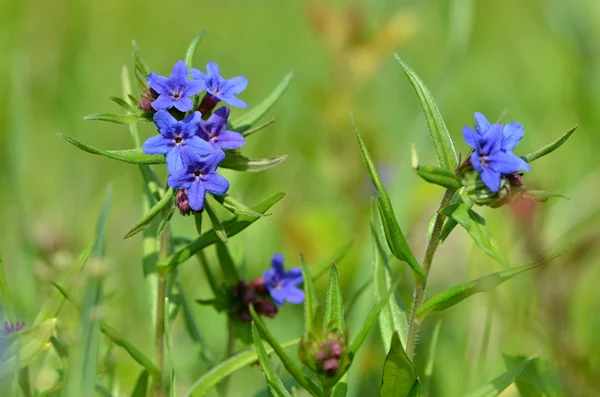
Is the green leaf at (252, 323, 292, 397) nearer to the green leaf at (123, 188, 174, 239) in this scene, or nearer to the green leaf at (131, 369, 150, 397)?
the green leaf at (123, 188, 174, 239)

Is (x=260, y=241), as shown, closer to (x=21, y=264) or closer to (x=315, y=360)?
(x=21, y=264)

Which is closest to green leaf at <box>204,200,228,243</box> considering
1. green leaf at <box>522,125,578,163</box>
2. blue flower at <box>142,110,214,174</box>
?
blue flower at <box>142,110,214,174</box>

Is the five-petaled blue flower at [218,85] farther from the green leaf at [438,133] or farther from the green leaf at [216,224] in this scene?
the green leaf at [438,133]

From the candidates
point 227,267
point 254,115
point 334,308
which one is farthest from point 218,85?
point 334,308

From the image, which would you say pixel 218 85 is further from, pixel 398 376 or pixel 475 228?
pixel 398 376

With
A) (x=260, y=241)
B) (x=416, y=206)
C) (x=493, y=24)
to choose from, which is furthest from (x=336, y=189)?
(x=493, y=24)

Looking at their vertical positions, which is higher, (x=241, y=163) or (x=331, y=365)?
(x=241, y=163)

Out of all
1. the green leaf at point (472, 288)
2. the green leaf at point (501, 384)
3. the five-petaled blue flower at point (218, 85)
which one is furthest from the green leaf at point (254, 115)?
the green leaf at point (501, 384)
